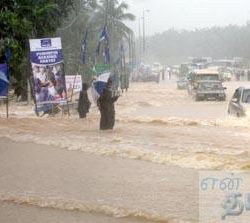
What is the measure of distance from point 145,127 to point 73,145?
19.9ft

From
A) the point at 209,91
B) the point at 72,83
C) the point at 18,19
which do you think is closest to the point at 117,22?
the point at 209,91

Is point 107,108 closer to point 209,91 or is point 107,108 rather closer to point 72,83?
point 72,83

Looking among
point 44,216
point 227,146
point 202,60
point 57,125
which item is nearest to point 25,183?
point 44,216

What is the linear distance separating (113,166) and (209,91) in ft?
92.6

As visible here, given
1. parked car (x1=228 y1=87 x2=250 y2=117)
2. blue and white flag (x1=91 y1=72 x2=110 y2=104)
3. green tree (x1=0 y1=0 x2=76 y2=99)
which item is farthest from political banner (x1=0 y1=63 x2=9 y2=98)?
parked car (x1=228 y1=87 x2=250 y2=117)

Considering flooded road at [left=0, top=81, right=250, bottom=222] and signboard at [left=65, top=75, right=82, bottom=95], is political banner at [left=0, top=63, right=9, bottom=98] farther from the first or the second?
signboard at [left=65, top=75, right=82, bottom=95]

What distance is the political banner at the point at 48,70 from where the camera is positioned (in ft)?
73.8

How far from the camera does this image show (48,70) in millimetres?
22938

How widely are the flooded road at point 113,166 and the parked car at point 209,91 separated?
18.0 metres

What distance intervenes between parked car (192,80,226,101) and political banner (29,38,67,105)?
59.6 ft

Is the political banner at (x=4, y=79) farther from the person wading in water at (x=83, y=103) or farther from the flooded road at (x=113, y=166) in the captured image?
the person wading in water at (x=83, y=103)

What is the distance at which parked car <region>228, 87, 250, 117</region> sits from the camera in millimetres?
21920

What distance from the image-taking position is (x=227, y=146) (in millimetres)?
15938

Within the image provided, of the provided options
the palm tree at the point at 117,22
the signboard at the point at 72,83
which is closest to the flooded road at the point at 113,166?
the signboard at the point at 72,83
